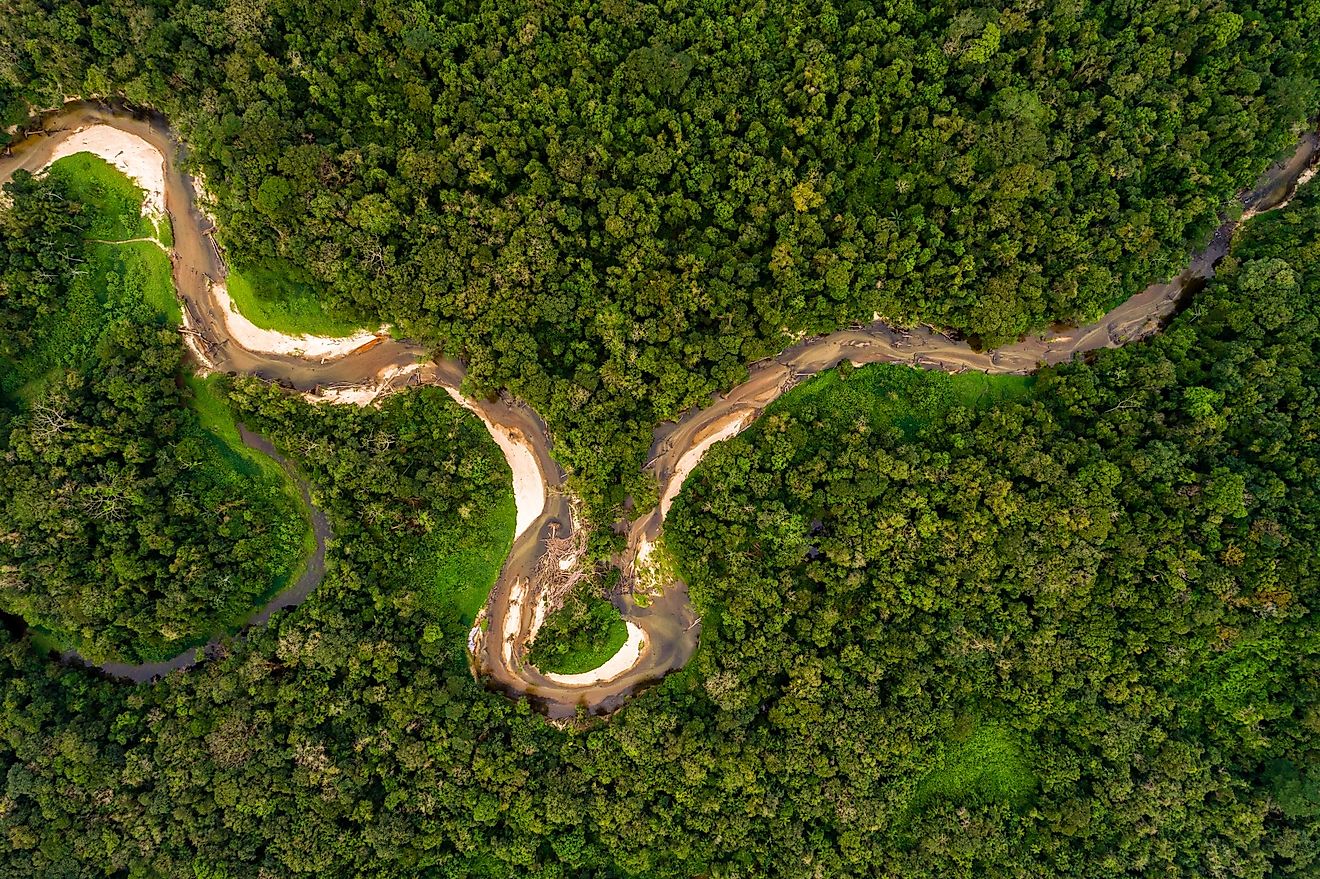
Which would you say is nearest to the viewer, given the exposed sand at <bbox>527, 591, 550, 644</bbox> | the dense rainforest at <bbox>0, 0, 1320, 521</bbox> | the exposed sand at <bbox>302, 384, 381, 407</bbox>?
the dense rainforest at <bbox>0, 0, 1320, 521</bbox>

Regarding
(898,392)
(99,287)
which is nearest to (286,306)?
(99,287)

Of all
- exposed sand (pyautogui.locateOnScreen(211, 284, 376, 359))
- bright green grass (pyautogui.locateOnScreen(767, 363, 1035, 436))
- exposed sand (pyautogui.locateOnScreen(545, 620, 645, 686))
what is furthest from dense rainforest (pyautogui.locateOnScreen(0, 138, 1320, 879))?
exposed sand (pyautogui.locateOnScreen(211, 284, 376, 359))

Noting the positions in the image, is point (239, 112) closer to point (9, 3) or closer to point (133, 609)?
point (9, 3)

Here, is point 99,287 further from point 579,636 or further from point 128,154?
point 579,636

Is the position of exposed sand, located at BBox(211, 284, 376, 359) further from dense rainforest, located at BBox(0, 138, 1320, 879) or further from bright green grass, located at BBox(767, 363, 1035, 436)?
bright green grass, located at BBox(767, 363, 1035, 436)

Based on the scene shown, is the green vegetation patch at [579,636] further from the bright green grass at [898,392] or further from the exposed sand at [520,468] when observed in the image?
the bright green grass at [898,392]

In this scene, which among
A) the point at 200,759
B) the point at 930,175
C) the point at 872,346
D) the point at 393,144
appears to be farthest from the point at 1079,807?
the point at 393,144

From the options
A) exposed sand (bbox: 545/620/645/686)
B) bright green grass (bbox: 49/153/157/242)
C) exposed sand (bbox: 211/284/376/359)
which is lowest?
exposed sand (bbox: 545/620/645/686)
